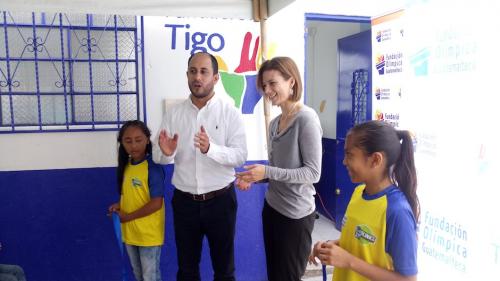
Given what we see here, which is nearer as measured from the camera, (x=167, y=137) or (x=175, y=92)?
(x=167, y=137)

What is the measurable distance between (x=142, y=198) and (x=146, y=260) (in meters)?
0.37

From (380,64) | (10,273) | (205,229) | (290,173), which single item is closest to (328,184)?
(380,64)

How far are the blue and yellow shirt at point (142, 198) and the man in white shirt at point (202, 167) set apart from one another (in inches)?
4.1

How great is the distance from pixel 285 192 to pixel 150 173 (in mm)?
890

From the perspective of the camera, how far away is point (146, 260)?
7.73ft

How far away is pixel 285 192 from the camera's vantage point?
1.89 m

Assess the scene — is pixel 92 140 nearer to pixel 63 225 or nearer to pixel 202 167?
pixel 63 225

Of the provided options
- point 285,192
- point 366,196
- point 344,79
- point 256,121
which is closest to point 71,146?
point 256,121

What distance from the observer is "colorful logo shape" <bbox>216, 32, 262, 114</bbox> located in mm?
2922

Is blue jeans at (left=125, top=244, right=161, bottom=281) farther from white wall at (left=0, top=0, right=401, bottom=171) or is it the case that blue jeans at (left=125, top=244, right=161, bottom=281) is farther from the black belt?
white wall at (left=0, top=0, right=401, bottom=171)

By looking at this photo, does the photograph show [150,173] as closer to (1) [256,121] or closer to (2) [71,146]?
(2) [71,146]

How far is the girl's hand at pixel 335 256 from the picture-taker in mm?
1251

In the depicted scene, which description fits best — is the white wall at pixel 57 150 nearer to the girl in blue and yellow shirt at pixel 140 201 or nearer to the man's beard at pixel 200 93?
the girl in blue and yellow shirt at pixel 140 201

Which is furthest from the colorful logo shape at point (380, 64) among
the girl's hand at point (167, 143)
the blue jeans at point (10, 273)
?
the blue jeans at point (10, 273)
